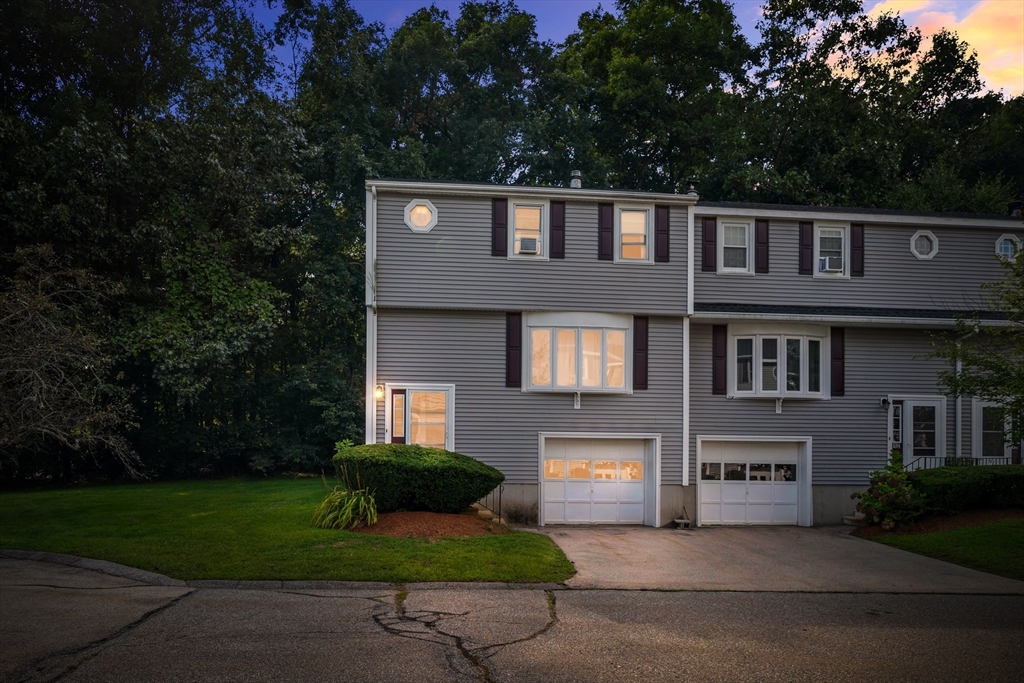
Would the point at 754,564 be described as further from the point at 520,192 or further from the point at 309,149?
the point at 309,149

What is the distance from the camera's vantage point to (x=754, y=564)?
51.4 feet

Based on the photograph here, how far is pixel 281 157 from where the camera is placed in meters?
28.4

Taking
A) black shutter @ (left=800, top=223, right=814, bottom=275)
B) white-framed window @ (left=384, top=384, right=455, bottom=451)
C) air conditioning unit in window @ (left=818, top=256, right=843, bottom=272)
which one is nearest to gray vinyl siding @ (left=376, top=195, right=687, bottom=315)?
white-framed window @ (left=384, top=384, right=455, bottom=451)

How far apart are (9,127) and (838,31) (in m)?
34.5

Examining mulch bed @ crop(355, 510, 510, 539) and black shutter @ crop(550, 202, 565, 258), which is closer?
mulch bed @ crop(355, 510, 510, 539)

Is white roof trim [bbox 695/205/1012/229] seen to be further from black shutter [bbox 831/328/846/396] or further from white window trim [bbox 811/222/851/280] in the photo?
black shutter [bbox 831/328/846/396]

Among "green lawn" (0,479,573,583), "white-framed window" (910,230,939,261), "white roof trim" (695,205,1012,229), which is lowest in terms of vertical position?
"green lawn" (0,479,573,583)

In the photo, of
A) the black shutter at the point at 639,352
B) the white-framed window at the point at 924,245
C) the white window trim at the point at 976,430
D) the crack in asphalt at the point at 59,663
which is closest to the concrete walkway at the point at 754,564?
the black shutter at the point at 639,352

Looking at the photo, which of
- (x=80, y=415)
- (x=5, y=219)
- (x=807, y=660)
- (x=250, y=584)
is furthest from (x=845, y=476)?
(x=5, y=219)

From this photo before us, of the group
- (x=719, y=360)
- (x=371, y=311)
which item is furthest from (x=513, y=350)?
(x=719, y=360)

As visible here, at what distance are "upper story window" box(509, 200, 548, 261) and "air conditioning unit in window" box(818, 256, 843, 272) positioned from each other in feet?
25.4

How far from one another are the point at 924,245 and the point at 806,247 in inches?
138

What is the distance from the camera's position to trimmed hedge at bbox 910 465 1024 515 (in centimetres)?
1920

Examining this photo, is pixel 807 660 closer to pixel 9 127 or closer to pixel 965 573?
pixel 965 573
